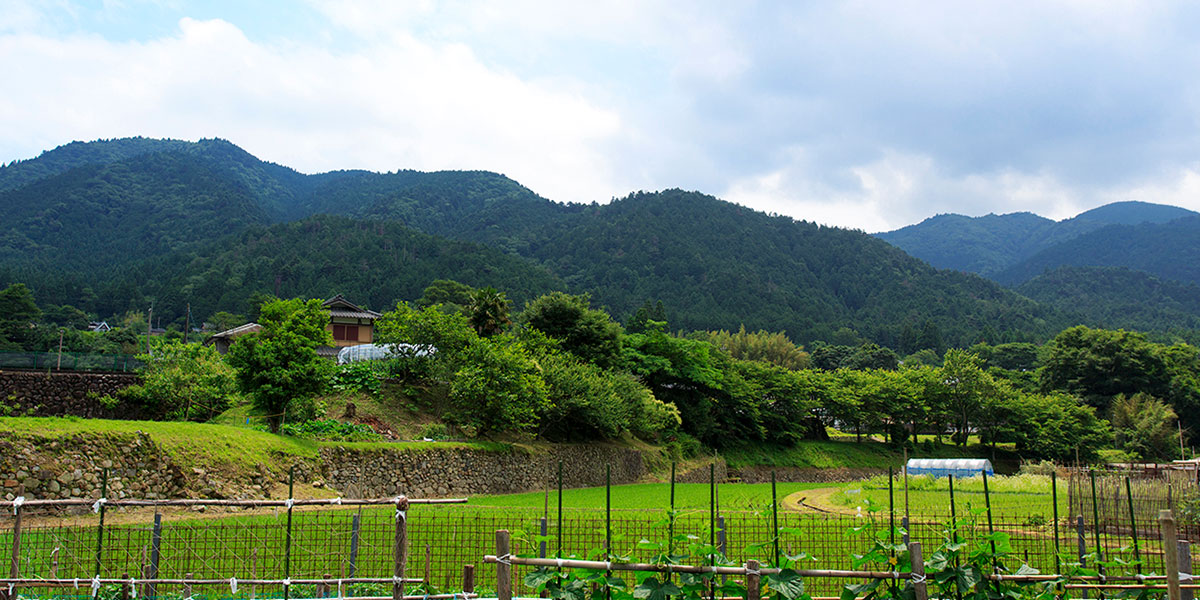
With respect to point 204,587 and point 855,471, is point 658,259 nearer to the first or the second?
point 855,471

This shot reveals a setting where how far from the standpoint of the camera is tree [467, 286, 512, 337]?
34.9 metres

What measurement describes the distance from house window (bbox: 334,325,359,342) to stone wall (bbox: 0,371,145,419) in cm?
2190

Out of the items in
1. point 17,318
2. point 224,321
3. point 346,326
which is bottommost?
point 346,326

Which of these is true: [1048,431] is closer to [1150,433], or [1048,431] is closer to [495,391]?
[1150,433]

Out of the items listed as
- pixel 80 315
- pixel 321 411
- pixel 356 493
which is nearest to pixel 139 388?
pixel 321 411

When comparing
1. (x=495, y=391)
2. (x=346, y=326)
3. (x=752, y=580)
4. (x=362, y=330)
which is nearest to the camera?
(x=752, y=580)

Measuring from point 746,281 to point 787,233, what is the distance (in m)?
38.2

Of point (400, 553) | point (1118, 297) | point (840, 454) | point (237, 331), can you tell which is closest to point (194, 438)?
point (400, 553)

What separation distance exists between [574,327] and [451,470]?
46.1 ft

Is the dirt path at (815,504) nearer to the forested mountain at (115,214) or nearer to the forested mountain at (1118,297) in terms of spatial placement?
the forested mountain at (115,214)

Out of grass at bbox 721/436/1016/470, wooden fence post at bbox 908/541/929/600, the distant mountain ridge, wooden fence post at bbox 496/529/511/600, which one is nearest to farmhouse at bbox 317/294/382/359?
grass at bbox 721/436/1016/470

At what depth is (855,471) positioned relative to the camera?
4847 centimetres

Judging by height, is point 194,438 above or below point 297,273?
below

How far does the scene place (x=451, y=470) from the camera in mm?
25234
